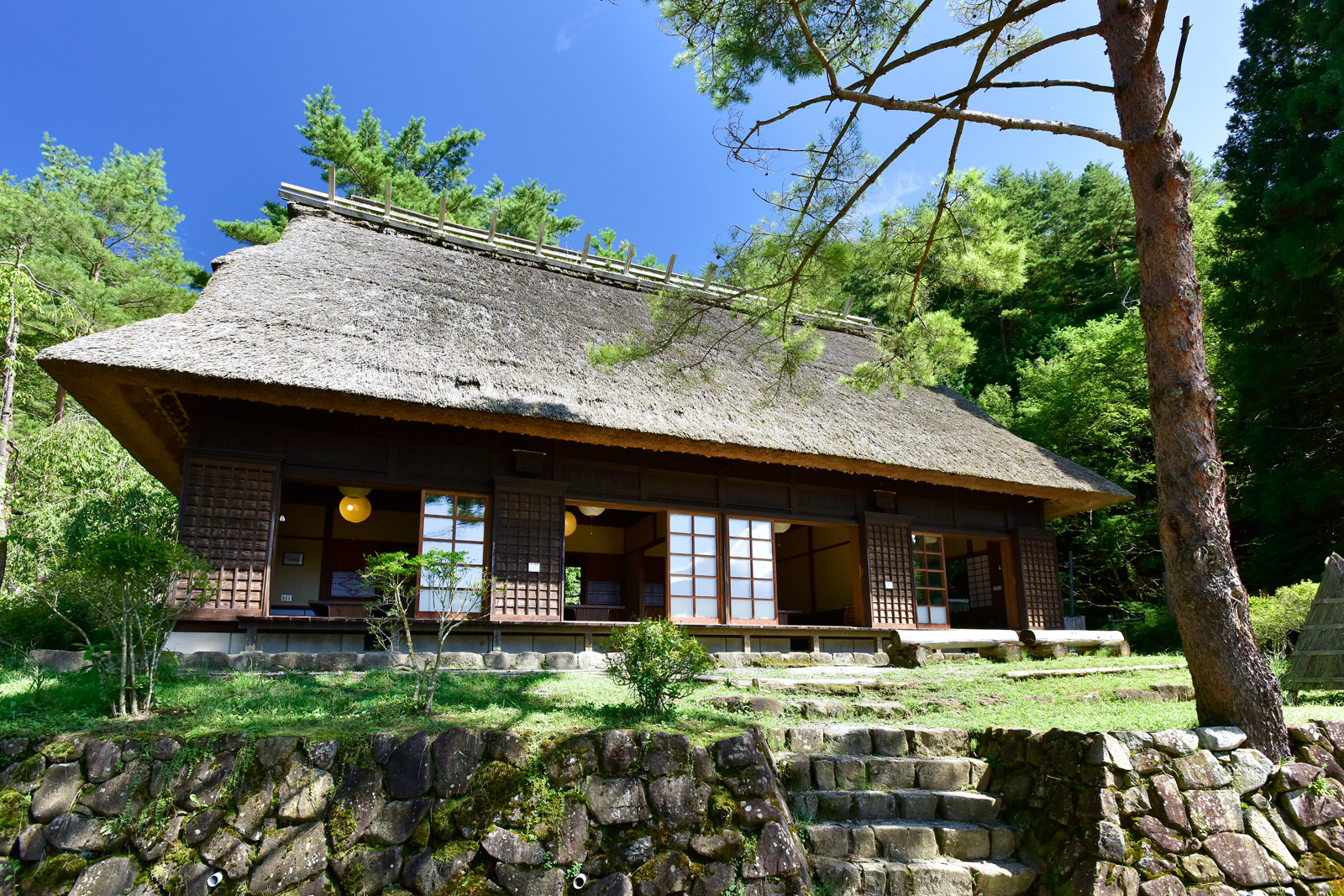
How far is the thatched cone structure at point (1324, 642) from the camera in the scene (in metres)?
5.91

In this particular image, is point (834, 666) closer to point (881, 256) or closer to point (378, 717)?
point (881, 256)

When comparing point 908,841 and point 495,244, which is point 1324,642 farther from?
point 495,244

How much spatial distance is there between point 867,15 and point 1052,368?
12147 millimetres

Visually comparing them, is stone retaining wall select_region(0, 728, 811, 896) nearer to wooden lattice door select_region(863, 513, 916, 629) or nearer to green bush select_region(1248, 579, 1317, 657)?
wooden lattice door select_region(863, 513, 916, 629)

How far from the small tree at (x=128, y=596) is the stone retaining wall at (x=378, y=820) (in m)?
0.67

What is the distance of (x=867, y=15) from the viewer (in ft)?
20.6

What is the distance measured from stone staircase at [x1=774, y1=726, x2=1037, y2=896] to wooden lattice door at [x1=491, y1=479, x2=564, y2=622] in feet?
12.7

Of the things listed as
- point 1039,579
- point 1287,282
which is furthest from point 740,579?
point 1287,282

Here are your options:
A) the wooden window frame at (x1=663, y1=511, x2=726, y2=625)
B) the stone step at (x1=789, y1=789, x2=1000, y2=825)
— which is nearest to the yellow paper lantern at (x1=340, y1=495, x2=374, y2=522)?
the wooden window frame at (x1=663, y1=511, x2=726, y2=625)

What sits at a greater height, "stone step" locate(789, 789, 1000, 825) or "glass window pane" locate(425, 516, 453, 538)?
"glass window pane" locate(425, 516, 453, 538)

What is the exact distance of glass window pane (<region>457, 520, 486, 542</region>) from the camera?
822cm

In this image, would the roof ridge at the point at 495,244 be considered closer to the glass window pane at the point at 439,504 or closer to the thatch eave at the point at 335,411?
the thatch eave at the point at 335,411

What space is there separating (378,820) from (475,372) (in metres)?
4.86

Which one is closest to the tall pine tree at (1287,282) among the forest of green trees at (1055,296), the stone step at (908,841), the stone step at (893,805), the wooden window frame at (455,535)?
the forest of green trees at (1055,296)
